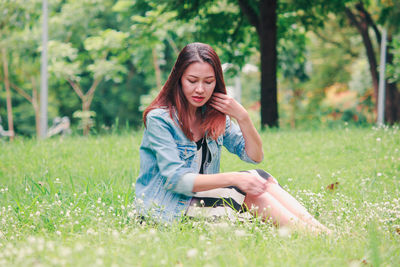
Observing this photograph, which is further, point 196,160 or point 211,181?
point 196,160

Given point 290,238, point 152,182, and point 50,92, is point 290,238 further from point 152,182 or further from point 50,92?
point 50,92

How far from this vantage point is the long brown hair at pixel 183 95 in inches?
117

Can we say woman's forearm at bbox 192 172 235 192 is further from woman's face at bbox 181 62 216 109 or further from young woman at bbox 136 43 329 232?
woman's face at bbox 181 62 216 109

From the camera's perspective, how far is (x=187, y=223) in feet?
9.53

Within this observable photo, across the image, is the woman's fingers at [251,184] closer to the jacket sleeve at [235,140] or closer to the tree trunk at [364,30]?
the jacket sleeve at [235,140]

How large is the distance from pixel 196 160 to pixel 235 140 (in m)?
0.47

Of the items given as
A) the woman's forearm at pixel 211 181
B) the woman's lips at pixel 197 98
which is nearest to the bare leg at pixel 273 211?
the woman's forearm at pixel 211 181

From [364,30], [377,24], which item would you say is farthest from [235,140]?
[364,30]

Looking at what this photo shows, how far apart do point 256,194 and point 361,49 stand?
2246 cm

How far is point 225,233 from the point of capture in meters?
2.50

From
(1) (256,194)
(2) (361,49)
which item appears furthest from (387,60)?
(1) (256,194)

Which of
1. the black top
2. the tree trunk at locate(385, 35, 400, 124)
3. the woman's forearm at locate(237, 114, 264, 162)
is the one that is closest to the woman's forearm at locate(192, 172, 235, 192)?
the black top

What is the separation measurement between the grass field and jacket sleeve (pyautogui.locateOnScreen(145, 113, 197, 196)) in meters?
0.30

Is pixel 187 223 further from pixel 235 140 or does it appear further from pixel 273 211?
pixel 235 140
